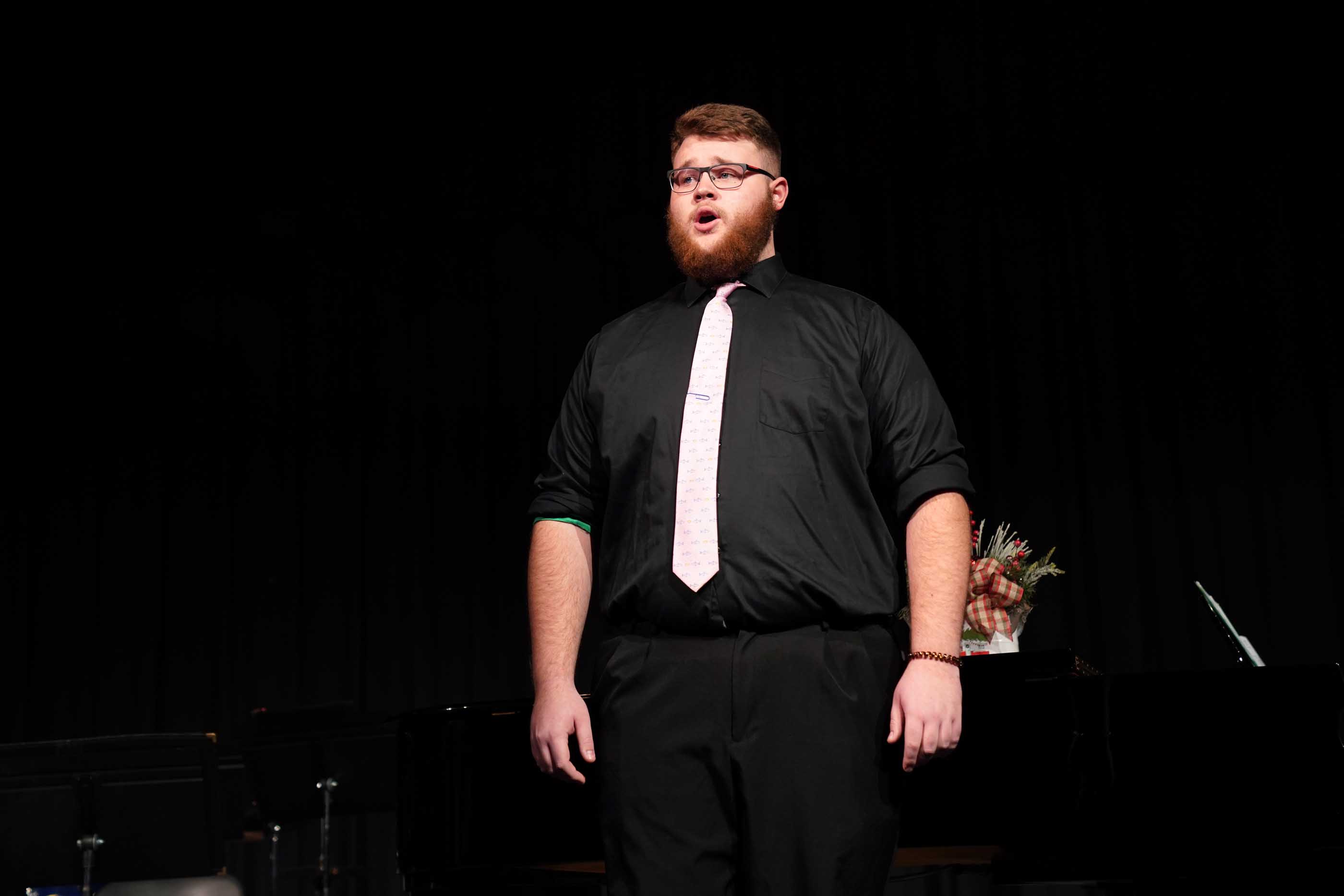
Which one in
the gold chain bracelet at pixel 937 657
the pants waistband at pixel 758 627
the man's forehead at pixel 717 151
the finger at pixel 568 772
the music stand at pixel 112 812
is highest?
the man's forehead at pixel 717 151

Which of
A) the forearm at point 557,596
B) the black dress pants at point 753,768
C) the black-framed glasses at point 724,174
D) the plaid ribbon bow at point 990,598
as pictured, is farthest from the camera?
the plaid ribbon bow at point 990,598

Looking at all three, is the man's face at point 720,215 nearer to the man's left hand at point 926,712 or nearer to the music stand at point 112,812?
the man's left hand at point 926,712

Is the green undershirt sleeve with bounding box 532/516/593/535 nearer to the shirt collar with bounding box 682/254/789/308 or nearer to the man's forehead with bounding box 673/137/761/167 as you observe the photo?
the shirt collar with bounding box 682/254/789/308

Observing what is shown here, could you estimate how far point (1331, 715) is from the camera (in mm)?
2783

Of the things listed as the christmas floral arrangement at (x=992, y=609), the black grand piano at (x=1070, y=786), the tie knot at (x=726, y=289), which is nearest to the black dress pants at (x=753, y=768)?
the tie knot at (x=726, y=289)

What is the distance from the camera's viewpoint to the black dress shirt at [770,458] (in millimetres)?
1766

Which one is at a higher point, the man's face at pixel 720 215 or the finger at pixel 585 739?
the man's face at pixel 720 215

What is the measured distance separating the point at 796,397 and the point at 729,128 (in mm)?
442

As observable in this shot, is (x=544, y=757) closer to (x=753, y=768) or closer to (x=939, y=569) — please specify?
(x=753, y=768)

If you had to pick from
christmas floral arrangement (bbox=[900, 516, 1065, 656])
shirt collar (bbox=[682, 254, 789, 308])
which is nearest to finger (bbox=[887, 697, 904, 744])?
shirt collar (bbox=[682, 254, 789, 308])

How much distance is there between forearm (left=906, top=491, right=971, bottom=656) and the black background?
4.34 meters

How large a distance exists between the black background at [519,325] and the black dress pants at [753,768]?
4.43 m

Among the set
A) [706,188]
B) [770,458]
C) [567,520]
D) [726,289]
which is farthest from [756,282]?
[567,520]

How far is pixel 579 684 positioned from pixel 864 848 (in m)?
4.57
